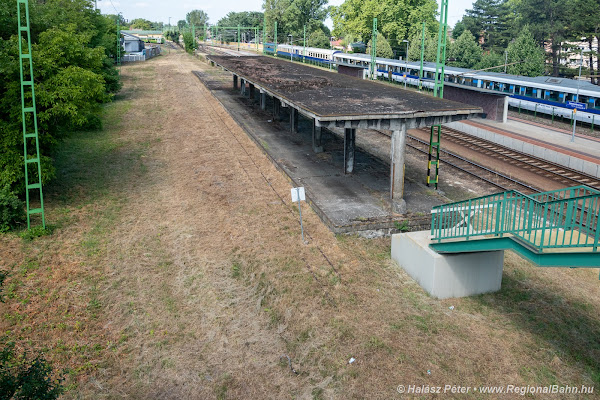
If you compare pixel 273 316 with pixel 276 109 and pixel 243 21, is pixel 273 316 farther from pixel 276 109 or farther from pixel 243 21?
pixel 243 21

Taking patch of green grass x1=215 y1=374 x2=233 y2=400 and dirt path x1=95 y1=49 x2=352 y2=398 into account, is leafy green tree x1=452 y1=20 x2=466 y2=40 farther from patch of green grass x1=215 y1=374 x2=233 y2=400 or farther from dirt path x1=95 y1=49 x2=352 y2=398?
patch of green grass x1=215 y1=374 x2=233 y2=400

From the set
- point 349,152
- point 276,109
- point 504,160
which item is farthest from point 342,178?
point 276,109

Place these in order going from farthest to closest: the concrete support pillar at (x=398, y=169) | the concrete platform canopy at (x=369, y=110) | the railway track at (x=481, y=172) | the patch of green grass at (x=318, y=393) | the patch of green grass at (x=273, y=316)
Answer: the railway track at (x=481, y=172) → the concrete support pillar at (x=398, y=169) → the concrete platform canopy at (x=369, y=110) → the patch of green grass at (x=273, y=316) → the patch of green grass at (x=318, y=393)

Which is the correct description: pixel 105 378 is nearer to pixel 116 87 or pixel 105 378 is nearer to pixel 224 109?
pixel 224 109

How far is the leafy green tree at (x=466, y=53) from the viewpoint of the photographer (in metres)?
63.3

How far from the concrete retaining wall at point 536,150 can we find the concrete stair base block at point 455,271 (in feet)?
39.3

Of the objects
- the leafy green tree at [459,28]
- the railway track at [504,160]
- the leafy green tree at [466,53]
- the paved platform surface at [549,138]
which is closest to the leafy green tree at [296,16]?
the leafy green tree at [459,28]

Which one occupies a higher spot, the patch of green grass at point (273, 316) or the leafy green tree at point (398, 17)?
the leafy green tree at point (398, 17)

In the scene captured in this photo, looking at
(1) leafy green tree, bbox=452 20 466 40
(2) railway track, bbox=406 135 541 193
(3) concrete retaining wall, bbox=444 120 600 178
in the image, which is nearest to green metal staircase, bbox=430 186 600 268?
(2) railway track, bbox=406 135 541 193

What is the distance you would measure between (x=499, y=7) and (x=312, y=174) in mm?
79880

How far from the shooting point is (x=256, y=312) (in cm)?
1117

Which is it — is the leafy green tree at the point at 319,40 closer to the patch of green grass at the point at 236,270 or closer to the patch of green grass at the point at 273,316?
the patch of green grass at the point at 236,270

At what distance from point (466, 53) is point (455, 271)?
57.3 metres

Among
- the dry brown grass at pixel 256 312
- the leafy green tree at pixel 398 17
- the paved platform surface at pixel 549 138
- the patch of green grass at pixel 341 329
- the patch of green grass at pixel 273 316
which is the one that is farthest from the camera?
the leafy green tree at pixel 398 17
